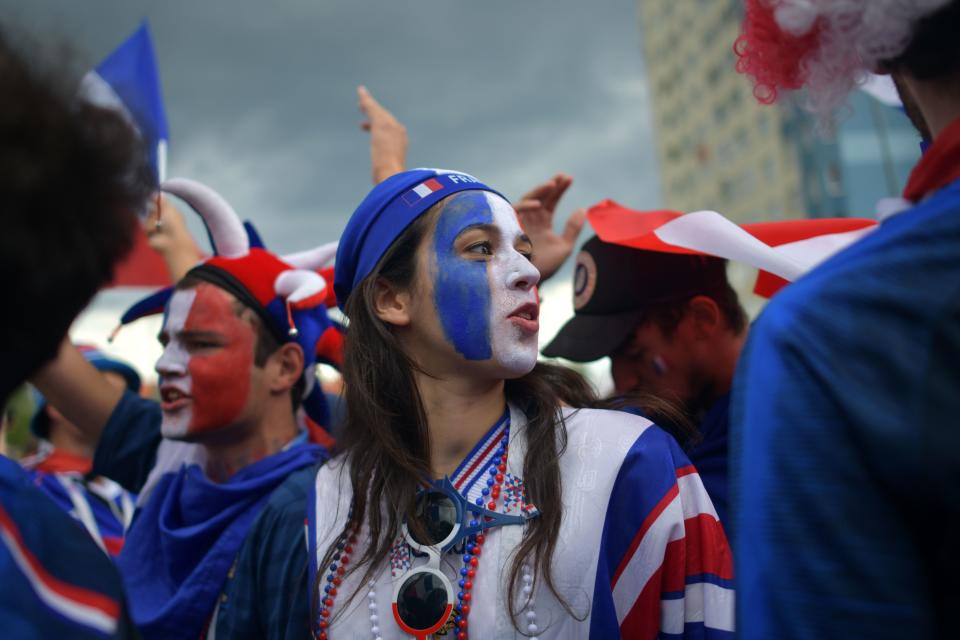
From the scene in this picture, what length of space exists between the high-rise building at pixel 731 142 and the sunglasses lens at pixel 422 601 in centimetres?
2701

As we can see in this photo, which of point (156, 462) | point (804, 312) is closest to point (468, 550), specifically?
point (804, 312)

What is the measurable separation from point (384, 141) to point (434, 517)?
1833 mm

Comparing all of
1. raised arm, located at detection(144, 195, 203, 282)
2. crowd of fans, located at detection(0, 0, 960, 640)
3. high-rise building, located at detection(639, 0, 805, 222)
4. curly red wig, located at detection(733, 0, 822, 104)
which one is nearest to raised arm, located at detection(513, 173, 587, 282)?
crowd of fans, located at detection(0, 0, 960, 640)

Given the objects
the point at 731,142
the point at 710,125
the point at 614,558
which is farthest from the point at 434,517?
the point at 710,125

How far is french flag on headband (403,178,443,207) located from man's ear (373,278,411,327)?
232 mm

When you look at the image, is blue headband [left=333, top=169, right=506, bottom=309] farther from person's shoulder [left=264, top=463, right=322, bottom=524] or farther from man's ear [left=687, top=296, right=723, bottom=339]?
man's ear [left=687, top=296, right=723, bottom=339]

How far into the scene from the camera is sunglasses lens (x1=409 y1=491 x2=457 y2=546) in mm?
2045

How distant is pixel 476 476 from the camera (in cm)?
212

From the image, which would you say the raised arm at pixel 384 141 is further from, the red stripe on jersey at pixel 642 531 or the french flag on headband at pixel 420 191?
the red stripe on jersey at pixel 642 531

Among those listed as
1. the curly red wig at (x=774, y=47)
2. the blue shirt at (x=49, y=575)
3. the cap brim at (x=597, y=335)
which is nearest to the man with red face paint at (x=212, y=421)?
the cap brim at (x=597, y=335)

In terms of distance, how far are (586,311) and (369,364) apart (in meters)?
1.03

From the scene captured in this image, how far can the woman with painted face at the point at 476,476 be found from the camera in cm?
191

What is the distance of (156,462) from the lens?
3.29 metres

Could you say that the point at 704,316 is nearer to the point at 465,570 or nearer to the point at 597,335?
the point at 597,335
